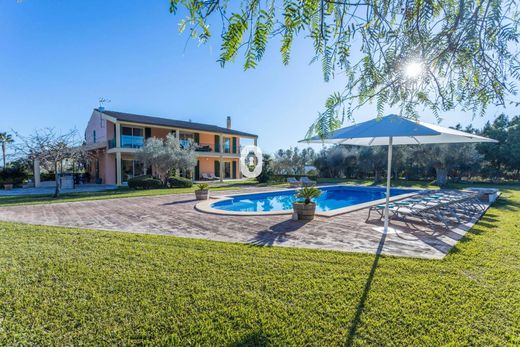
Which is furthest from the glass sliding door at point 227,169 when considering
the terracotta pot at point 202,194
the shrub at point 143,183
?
the terracotta pot at point 202,194

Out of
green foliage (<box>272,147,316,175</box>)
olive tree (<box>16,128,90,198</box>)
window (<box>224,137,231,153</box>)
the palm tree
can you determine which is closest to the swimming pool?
olive tree (<box>16,128,90,198</box>)

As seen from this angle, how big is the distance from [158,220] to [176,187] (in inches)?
479

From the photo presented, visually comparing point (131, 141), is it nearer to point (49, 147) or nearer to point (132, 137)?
point (132, 137)

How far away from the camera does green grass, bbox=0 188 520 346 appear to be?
102 inches

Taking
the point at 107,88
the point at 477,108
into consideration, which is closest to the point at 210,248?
the point at 477,108

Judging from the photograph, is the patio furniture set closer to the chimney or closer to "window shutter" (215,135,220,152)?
"window shutter" (215,135,220,152)

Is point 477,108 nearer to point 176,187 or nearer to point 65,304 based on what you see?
point 65,304

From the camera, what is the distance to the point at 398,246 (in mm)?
5355

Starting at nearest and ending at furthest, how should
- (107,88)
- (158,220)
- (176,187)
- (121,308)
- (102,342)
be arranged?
(102,342) → (121,308) → (158,220) → (176,187) → (107,88)

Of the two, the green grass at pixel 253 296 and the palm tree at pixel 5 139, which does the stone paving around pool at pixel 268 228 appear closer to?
the green grass at pixel 253 296

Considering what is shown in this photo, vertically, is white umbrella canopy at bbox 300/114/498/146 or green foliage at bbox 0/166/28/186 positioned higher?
white umbrella canopy at bbox 300/114/498/146

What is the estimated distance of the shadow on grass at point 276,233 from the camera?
18.7 feet

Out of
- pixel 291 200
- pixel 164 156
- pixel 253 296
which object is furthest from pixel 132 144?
pixel 253 296

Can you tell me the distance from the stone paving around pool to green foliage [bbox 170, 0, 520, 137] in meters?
3.90
